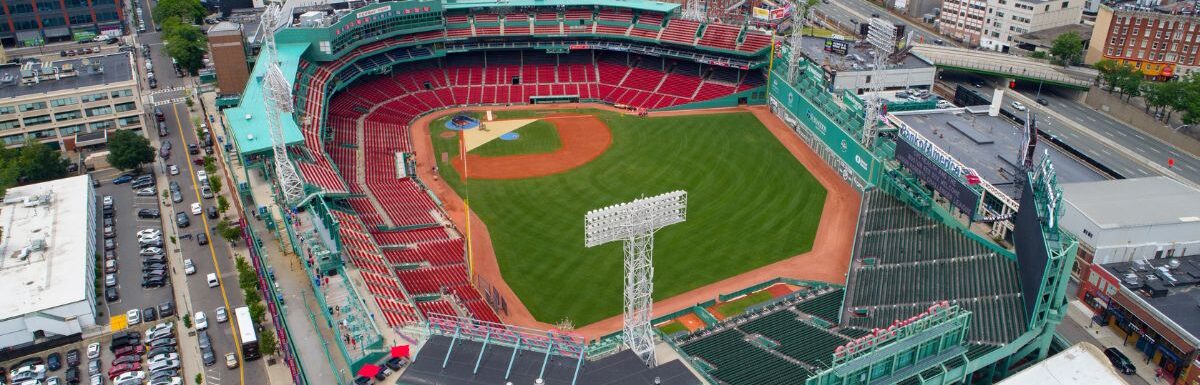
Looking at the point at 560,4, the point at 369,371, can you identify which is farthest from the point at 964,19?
the point at 369,371

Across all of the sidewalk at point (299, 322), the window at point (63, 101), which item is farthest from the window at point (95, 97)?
the sidewalk at point (299, 322)

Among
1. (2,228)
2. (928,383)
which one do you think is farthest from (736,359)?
(2,228)

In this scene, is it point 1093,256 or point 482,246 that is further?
point 482,246

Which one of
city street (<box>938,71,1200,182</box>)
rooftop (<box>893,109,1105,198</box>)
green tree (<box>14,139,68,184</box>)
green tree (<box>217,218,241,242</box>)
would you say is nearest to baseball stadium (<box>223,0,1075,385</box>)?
green tree (<box>217,218,241,242</box>)

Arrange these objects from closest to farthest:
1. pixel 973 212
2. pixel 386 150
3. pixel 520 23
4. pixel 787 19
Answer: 1. pixel 973 212
2. pixel 386 150
3. pixel 520 23
4. pixel 787 19

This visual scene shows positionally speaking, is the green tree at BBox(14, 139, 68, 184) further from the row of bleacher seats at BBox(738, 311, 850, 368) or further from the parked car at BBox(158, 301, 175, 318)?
the row of bleacher seats at BBox(738, 311, 850, 368)

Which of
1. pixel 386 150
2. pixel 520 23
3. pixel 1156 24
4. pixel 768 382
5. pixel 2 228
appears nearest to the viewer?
pixel 768 382

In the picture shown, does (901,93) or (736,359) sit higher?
(901,93)

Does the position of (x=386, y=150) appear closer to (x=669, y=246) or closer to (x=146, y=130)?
(x=146, y=130)

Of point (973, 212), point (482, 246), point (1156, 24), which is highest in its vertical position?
point (1156, 24)
